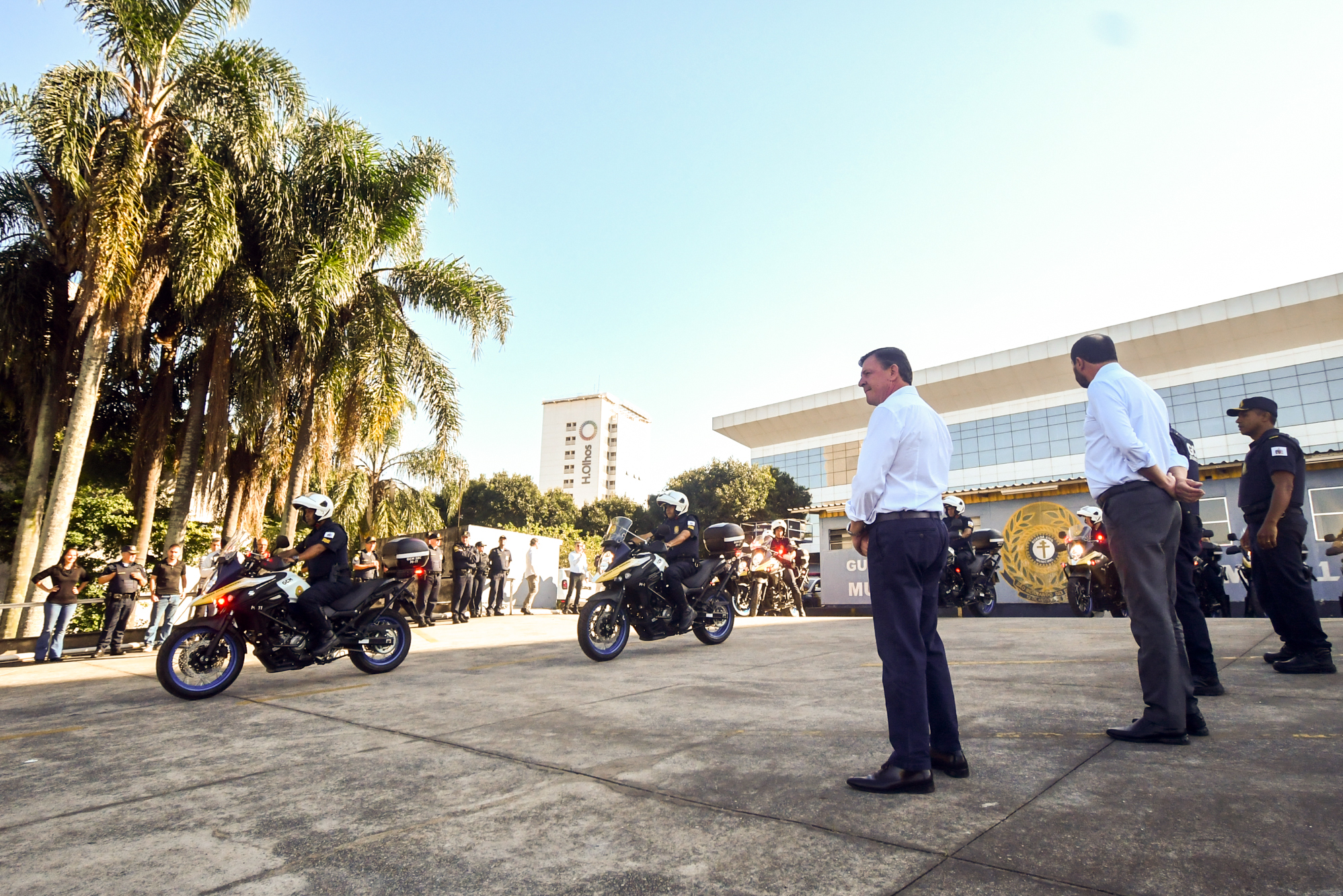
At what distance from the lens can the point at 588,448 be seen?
125500mm

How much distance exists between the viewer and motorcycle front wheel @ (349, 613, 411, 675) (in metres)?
6.52

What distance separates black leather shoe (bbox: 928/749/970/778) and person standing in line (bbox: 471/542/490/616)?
43.5ft

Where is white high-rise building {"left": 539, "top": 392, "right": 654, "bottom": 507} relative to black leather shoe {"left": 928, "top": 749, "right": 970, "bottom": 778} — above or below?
above

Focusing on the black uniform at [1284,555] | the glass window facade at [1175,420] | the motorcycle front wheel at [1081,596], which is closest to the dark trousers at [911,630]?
the black uniform at [1284,555]

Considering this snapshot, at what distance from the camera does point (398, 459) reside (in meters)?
24.3

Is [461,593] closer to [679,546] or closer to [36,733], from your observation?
[679,546]

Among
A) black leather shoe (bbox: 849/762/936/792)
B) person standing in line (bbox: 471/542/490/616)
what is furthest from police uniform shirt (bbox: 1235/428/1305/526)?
person standing in line (bbox: 471/542/490/616)

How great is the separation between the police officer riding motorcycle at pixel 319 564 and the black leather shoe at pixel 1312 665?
675cm

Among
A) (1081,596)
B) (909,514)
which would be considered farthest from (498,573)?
(909,514)

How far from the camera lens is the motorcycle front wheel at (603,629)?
682 centimetres

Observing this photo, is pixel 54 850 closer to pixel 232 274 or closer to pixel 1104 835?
pixel 1104 835

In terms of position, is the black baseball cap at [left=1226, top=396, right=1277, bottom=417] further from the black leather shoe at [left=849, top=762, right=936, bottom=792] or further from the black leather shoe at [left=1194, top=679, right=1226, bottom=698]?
the black leather shoe at [left=849, top=762, right=936, bottom=792]

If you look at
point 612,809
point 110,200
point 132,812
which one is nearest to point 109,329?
point 110,200

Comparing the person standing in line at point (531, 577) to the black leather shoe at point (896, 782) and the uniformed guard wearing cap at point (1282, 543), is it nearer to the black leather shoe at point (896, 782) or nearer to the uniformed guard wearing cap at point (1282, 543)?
the uniformed guard wearing cap at point (1282, 543)
